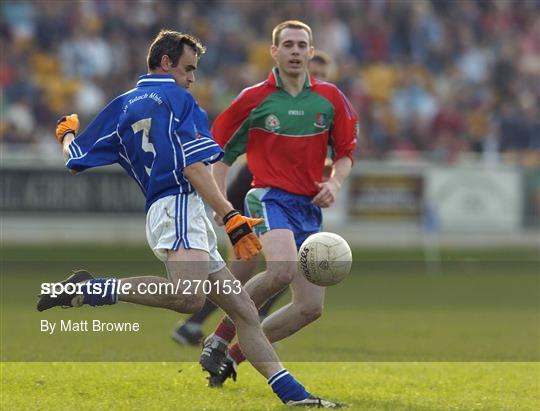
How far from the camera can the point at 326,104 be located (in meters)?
9.17

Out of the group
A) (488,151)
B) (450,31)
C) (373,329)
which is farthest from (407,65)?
(373,329)

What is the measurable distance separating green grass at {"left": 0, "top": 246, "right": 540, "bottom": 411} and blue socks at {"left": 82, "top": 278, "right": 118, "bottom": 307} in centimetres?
65

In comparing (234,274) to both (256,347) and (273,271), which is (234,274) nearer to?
(273,271)

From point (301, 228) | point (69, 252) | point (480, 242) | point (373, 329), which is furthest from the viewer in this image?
point (480, 242)

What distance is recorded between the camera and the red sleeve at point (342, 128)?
9.20 m

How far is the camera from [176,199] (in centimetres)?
737

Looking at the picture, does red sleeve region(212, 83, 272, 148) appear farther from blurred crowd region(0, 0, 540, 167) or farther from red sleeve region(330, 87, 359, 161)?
blurred crowd region(0, 0, 540, 167)

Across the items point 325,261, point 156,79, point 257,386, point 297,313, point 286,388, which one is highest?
point 156,79

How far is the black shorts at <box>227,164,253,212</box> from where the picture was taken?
37.5 feet

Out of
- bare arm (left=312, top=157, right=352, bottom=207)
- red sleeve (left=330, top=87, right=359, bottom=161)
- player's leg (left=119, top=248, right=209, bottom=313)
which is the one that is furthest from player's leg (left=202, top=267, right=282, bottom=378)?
red sleeve (left=330, top=87, right=359, bottom=161)

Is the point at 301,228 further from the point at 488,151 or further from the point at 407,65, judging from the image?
the point at 407,65

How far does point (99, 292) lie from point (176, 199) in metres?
0.72

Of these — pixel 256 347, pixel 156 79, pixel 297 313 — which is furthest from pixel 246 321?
pixel 156 79

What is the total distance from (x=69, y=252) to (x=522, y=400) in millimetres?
12974
